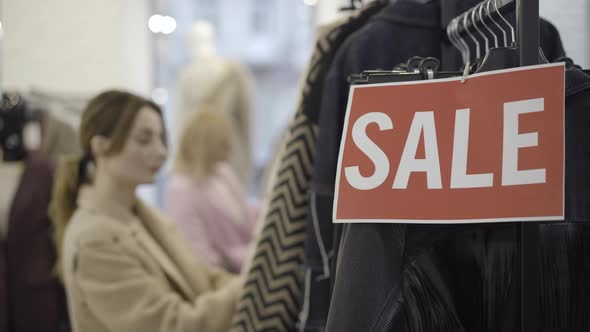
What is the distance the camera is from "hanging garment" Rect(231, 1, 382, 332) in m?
1.30

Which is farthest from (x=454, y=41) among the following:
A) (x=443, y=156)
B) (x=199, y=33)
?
(x=199, y=33)

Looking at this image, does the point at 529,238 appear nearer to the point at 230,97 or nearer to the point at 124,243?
the point at 124,243

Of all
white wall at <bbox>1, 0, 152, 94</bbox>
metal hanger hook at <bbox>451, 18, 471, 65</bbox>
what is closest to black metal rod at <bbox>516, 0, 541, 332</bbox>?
metal hanger hook at <bbox>451, 18, 471, 65</bbox>

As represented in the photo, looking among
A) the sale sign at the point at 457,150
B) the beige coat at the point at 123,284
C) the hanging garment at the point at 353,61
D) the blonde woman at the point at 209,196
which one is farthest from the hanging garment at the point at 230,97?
the sale sign at the point at 457,150

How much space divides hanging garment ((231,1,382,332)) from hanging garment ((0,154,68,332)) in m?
1.07

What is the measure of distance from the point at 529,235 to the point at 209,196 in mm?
1982

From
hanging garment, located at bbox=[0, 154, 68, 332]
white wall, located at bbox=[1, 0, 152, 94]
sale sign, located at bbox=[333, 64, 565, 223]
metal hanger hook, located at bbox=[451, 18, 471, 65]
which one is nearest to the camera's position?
sale sign, located at bbox=[333, 64, 565, 223]

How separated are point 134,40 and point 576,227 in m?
3.13

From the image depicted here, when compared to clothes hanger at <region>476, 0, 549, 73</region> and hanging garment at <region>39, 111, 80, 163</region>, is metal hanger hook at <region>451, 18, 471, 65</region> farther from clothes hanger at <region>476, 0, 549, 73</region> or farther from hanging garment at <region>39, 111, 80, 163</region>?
hanging garment at <region>39, 111, 80, 163</region>

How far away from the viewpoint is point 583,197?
76 cm

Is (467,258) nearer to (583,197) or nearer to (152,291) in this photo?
(583,197)

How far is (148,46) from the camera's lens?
3705 mm

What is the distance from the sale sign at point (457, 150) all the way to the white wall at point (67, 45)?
9.06 feet

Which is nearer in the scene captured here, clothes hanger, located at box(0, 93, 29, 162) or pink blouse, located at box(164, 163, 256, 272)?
clothes hanger, located at box(0, 93, 29, 162)
